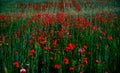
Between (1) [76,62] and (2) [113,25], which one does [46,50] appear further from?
(2) [113,25]

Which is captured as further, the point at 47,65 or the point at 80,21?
the point at 80,21

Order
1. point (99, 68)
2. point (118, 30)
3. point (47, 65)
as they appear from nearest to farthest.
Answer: point (99, 68) < point (47, 65) < point (118, 30)

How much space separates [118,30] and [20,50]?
236 centimetres

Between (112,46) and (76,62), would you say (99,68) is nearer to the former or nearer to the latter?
(76,62)

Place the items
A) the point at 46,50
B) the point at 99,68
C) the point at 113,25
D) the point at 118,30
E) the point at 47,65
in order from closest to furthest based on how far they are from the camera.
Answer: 1. the point at 99,68
2. the point at 47,65
3. the point at 46,50
4. the point at 118,30
5. the point at 113,25

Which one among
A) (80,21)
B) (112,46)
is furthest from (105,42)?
(80,21)

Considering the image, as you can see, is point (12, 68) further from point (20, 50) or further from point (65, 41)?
point (65, 41)

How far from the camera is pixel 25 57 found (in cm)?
393

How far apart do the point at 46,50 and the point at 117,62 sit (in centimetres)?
111

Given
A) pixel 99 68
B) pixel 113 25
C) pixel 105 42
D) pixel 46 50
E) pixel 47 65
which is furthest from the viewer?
pixel 113 25

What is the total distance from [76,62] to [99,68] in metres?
0.44

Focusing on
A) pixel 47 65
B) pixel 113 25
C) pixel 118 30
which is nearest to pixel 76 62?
pixel 47 65

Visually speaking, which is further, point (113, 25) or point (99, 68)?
point (113, 25)

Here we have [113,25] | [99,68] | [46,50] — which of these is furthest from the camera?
[113,25]
